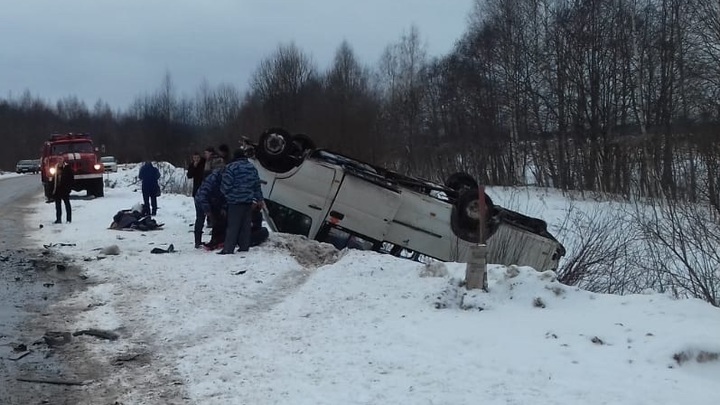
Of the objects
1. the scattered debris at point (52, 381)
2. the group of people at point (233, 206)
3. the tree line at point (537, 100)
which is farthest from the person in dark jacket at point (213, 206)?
the tree line at point (537, 100)

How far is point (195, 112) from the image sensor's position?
250ft

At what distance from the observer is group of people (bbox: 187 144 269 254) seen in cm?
1141

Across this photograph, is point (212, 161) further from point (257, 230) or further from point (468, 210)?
point (468, 210)

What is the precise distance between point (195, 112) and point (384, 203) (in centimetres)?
6742

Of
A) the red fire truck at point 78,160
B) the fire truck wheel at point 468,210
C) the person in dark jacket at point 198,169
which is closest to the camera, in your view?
the fire truck wheel at point 468,210

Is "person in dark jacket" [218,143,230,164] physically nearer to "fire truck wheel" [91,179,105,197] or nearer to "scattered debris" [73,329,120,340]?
"scattered debris" [73,329,120,340]

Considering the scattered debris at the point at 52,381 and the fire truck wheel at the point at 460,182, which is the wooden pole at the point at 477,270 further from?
the fire truck wheel at the point at 460,182

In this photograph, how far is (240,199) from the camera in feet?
37.5

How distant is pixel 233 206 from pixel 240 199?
0.16m

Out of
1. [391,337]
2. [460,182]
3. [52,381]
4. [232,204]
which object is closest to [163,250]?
[232,204]

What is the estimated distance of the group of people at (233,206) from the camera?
1141 centimetres

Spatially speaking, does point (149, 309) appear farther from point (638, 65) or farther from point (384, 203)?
point (638, 65)

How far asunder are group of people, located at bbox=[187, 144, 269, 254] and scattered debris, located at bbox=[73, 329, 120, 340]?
4162 mm

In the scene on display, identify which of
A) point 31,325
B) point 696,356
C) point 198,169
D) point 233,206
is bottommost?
point 31,325
